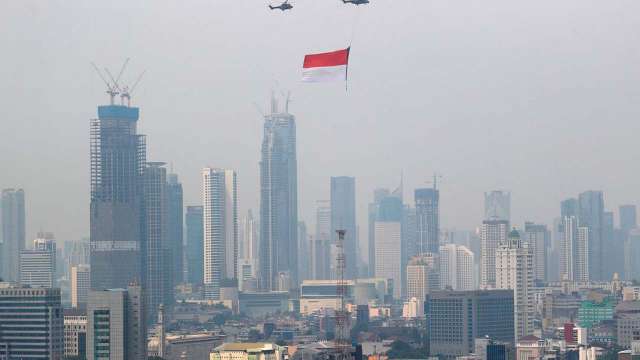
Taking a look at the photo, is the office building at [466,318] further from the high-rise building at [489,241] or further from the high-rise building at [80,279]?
the high-rise building at [80,279]

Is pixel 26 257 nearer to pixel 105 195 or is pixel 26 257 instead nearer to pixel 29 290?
pixel 105 195

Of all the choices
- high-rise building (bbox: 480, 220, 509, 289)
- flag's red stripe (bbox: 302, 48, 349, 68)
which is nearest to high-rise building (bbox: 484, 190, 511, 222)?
high-rise building (bbox: 480, 220, 509, 289)

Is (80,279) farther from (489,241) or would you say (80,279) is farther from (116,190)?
(489,241)

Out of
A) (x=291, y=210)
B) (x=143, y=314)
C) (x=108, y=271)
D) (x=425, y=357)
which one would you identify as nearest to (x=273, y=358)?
(x=143, y=314)

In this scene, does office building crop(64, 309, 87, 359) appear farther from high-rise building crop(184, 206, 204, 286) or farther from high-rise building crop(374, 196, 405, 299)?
high-rise building crop(374, 196, 405, 299)

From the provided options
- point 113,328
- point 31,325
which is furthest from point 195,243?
point 113,328

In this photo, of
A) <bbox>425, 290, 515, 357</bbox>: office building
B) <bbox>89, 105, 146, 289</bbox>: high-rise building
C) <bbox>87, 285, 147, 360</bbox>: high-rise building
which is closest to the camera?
<bbox>87, 285, 147, 360</bbox>: high-rise building
